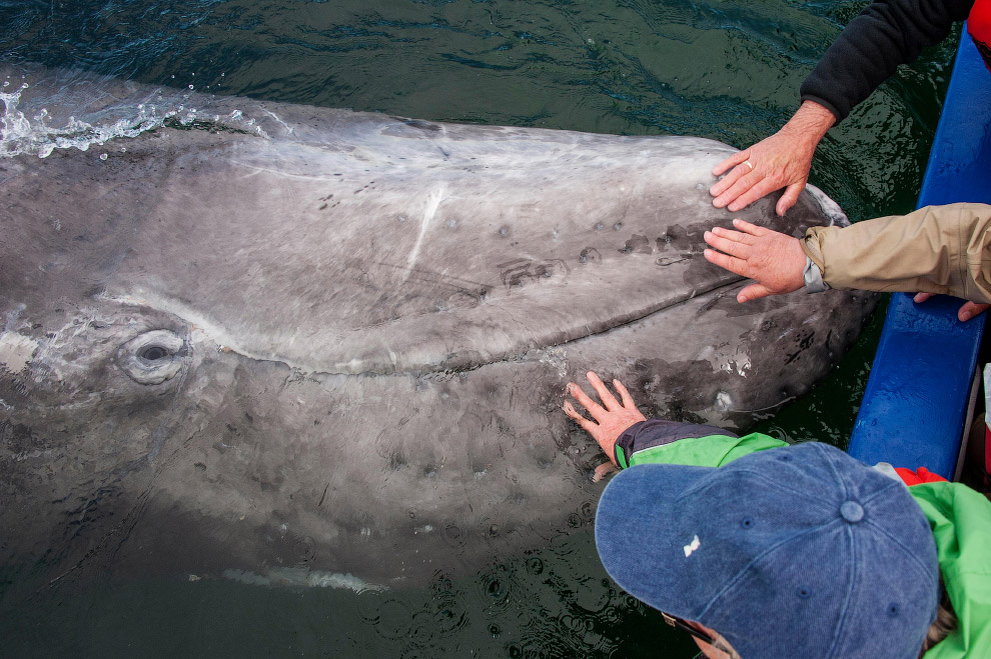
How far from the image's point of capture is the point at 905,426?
12.9 feet

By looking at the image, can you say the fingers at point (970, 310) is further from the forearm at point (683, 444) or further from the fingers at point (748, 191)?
the forearm at point (683, 444)

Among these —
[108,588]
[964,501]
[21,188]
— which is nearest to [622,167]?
[964,501]

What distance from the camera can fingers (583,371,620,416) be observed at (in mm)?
2998

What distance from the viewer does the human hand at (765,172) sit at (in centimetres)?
309

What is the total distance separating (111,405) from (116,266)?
683 mm

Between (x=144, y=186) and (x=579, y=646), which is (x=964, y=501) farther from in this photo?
(x=144, y=186)

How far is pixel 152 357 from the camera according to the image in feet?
10.5

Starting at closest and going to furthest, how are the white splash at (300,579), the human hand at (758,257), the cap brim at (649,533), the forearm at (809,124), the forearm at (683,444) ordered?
the cap brim at (649,533) → the forearm at (683,444) → the human hand at (758,257) → the white splash at (300,579) → the forearm at (809,124)

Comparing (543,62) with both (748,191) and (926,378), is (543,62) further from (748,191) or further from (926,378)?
(926,378)

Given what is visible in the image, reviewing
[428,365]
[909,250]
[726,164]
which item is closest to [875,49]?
[909,250]

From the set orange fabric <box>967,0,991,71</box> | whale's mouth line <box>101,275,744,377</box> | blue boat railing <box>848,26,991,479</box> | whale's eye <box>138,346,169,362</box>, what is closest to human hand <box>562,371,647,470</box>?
whale's mouth line <box>101,275,744,377</box>

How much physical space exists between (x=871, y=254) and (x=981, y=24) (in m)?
1.98

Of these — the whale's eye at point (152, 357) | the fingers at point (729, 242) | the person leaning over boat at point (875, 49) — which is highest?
the person leaning over boat at point (875, 49)

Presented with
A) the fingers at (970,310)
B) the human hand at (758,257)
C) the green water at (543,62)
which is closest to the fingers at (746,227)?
the human hand at (758,257)
